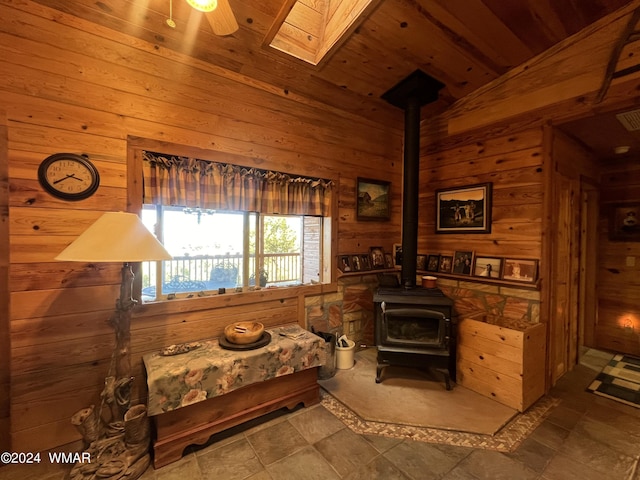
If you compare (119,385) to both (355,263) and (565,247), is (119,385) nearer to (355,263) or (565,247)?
(355,263)

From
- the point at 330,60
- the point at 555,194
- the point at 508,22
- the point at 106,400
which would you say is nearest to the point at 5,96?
the point at 106,400

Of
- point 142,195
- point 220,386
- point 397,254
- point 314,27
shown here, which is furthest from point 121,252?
point 397,254

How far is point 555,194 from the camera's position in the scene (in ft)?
8.31

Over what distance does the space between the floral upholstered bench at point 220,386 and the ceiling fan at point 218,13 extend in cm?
206

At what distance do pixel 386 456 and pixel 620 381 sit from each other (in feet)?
8.74

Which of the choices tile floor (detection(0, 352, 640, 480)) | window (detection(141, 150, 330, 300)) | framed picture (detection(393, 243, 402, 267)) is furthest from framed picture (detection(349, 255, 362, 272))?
tile floor (detection(0, 352, 640, 480))

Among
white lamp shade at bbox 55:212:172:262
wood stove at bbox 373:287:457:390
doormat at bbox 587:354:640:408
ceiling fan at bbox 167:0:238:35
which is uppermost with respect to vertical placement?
ceiling fan at bbox 167:0:238:35

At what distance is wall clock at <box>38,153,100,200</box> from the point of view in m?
1.74

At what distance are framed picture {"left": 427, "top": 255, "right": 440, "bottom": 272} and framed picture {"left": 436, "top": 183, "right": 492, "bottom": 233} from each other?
331mm

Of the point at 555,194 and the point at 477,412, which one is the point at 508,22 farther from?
the point at 477,412

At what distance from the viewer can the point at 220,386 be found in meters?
1.82

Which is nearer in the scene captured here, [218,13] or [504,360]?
[218,13]

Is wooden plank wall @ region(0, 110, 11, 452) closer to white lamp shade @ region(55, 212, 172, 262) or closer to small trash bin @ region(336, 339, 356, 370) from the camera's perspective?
white lamp shade @ region(55, 212, 172, 262)

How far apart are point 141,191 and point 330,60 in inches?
76.8
